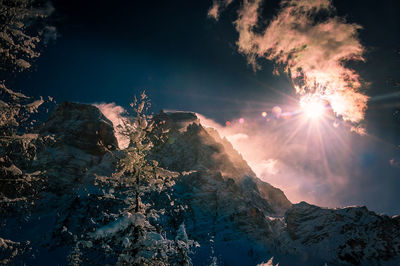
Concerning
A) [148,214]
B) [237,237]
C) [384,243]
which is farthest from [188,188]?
[148,214]

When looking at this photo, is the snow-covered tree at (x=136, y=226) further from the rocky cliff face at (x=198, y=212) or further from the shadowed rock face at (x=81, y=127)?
the shadowed rock face at (x=81, y=127)

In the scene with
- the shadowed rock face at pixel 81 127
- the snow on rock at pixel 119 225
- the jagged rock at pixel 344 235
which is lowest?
the shadowed rock face at pixel 81 127

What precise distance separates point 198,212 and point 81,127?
84313 millimetres

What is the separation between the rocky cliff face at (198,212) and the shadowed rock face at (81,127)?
20.3 inches

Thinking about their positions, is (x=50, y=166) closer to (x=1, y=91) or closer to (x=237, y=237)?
(x=237, y=237)

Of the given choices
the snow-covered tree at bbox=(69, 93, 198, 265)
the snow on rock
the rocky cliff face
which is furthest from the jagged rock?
the snow on rock

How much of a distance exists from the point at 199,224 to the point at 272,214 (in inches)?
2304

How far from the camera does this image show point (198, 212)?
4033 inches

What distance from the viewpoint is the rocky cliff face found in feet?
160

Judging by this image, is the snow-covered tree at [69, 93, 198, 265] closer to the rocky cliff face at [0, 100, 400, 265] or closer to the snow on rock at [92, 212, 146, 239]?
the snow on rock at [92, 212, 146, 239]

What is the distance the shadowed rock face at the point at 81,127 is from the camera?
11081cm

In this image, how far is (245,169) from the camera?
163250 millimetres

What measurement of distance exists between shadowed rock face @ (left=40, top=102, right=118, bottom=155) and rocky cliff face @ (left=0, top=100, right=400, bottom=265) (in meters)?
0.52

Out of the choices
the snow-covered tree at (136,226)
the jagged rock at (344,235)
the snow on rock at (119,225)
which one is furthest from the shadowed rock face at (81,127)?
the snow on rock at (119,225)
